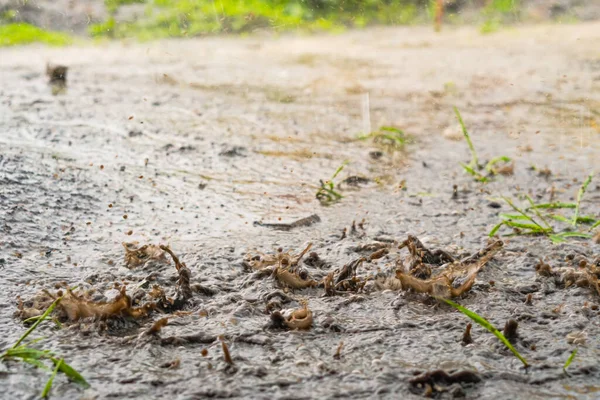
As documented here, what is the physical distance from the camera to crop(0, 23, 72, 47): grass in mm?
8633

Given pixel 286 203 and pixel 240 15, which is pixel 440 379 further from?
pixel 240 15

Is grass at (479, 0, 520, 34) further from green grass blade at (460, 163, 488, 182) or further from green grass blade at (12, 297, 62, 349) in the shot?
green grass blade at (12, 297, 62, 349)

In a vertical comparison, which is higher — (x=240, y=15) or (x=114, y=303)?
(x=240, y=15)

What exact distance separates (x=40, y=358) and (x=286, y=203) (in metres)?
1.60

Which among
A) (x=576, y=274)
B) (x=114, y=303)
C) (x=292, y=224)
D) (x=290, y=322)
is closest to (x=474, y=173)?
(x=292, y=224)

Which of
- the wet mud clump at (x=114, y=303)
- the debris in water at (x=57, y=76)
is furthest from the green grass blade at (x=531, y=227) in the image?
the debris in water at (x=57, y=76)

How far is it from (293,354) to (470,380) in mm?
430

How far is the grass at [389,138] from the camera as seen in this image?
4086 millimetres

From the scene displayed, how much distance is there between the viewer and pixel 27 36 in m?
8.81

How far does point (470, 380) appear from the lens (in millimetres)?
1624

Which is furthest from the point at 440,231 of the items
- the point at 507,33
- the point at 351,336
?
the point at 507,33

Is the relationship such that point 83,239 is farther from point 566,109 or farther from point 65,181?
point 566,109

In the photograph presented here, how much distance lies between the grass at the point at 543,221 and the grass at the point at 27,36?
282 inches

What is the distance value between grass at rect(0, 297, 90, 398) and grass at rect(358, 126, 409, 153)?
2623 millimetres
